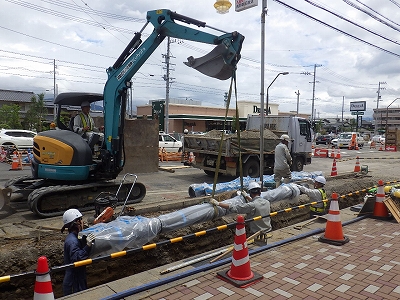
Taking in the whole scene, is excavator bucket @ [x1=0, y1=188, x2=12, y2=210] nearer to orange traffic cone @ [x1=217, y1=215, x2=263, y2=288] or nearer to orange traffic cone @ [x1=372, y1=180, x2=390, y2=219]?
orange traffic cone @ [x1=217, y1=215, x2=263, y2=288]

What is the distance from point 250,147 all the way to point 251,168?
32.2 inches

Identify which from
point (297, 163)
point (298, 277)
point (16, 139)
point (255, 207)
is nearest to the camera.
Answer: point (298, 277)

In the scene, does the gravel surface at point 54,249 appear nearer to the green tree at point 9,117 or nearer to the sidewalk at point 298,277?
the sidewalk at point 298,277

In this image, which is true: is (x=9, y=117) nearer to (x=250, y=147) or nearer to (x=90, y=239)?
(x=250, y=147)

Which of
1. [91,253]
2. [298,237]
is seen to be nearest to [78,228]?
[91,253]

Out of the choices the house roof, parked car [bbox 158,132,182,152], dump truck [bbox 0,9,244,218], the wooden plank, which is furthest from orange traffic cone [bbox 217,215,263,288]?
the house roof

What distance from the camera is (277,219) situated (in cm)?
816

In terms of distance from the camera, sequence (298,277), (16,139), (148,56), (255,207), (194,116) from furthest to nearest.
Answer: (194,116) < (16,139) < (148,56) < (255,207) < (298,277)

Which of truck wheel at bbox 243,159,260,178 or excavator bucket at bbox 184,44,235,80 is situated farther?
truck wheel at bbox 243,159,260,178

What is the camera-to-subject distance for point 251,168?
501 inches

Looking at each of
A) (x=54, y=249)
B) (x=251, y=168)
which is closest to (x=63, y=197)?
(x=54, y=249)

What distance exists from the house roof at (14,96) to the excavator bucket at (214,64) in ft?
168

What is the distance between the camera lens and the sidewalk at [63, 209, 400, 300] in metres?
4.03

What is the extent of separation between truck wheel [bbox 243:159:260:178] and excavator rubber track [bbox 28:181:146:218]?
5265mm
